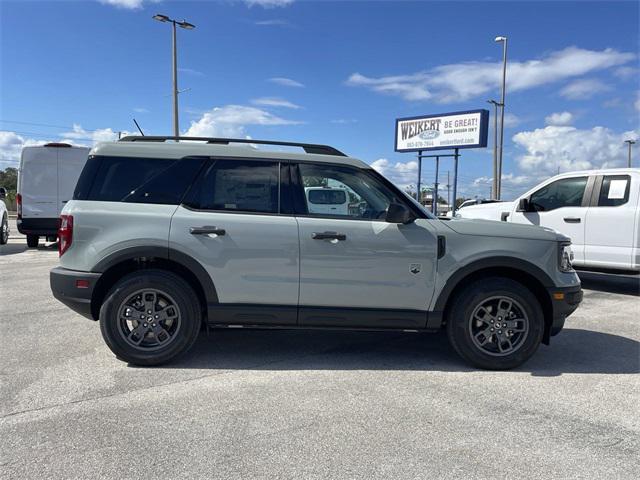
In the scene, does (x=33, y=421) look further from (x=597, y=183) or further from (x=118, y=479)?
(x=597, y=183)

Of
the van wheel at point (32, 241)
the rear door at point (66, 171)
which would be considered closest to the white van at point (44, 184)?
the rear door at point (66, 171)

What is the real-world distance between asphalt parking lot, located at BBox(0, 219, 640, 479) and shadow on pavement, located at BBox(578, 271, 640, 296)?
3865mm

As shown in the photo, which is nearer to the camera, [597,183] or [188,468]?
[188,468]

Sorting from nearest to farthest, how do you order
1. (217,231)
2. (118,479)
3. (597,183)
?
(118,479) → (217,231) → (597,183)

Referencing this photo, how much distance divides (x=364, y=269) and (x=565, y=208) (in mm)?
5814

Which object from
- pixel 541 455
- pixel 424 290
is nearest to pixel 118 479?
pixel 541 455

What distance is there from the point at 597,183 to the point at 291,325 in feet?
21.2

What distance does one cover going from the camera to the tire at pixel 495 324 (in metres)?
4.42

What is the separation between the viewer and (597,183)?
8.35m

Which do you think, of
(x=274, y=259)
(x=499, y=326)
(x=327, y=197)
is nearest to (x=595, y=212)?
(x=499, y=326)

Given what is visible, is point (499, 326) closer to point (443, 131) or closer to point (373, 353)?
point (373, 353)

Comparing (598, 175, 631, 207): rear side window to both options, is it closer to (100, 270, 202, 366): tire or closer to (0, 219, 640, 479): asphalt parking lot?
(0, 219, 640, 479): asphalt parking lot

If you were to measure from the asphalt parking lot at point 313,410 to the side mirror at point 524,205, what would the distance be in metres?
3.83

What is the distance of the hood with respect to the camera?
4473 millimetres
